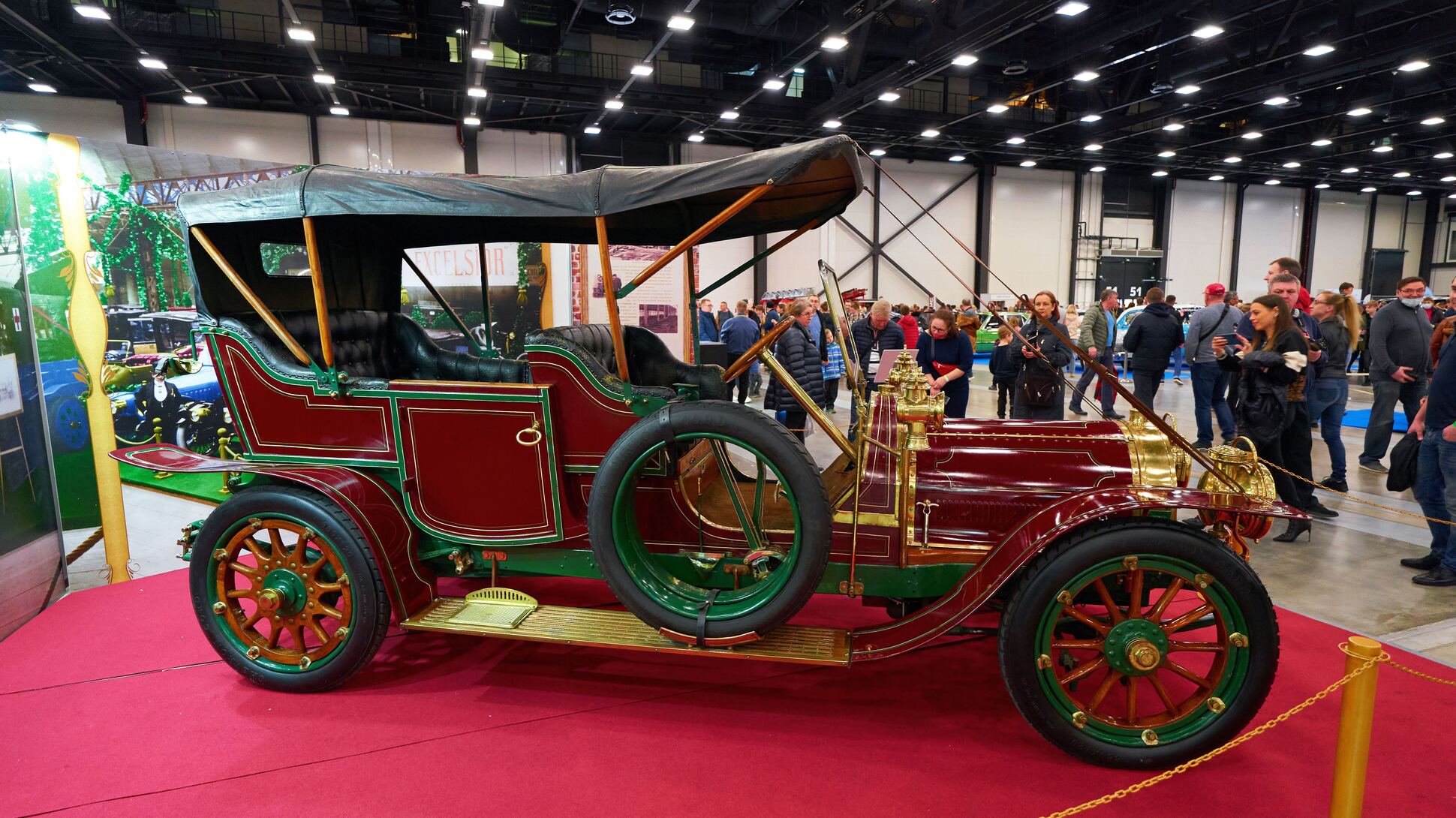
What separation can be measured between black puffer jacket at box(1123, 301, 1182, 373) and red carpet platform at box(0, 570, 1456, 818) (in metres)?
4.49

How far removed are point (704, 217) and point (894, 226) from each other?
51.0ft

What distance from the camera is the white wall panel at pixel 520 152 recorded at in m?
14.8

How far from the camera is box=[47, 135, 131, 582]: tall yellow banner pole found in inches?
151

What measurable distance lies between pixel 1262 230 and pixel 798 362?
72.1 feet

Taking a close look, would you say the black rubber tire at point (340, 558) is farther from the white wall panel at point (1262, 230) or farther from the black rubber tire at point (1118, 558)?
the white wall panel at point (1262, 230)

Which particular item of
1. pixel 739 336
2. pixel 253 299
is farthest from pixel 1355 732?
pixel 739 336

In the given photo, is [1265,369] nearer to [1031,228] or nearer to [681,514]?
[681,514]

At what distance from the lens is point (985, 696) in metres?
2.82

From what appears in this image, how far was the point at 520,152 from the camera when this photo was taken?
15.0m

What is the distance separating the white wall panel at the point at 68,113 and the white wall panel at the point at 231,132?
49 cm

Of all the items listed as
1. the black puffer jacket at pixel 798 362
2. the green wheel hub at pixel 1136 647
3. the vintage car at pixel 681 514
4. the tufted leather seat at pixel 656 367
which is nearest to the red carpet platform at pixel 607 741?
the vintage car at pixel 681 514

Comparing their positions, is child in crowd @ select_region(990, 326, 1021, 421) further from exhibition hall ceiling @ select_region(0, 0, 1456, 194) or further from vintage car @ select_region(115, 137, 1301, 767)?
vintage car @ select_region(115, 137, 1301, 767)

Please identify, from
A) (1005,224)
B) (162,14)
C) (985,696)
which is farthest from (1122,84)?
(162,14)

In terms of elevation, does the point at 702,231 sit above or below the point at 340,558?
above
